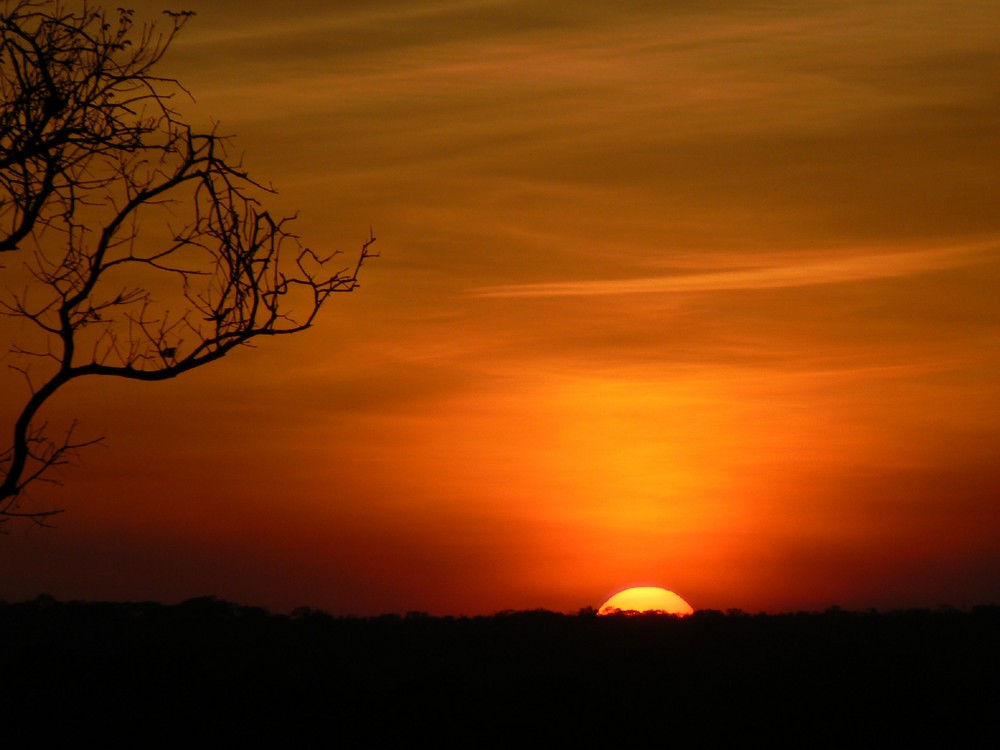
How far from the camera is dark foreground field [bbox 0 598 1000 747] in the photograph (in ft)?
43.2

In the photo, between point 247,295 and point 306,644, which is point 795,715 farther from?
point 247,295

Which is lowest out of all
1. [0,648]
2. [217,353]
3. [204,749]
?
[204,749]

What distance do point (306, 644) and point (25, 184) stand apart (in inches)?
382

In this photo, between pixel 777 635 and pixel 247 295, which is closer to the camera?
pixel 247 295

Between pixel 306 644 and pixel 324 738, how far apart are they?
145 inches

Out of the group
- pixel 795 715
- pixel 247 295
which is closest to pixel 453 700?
pixel 795 715

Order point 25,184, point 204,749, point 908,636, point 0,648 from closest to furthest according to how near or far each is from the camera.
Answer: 1. point 25,184
2. point 204,749
3. point 0,648
4. point 908,636

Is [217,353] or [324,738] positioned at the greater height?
[217,353]

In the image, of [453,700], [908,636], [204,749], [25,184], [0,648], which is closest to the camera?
[25,184]

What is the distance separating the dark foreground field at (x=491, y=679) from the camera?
13156 millimetres

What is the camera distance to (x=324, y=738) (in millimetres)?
13062

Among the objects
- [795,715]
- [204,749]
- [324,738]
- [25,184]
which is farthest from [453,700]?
[25,184]

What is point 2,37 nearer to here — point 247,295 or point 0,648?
point 247,295

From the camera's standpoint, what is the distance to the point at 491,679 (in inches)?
575
